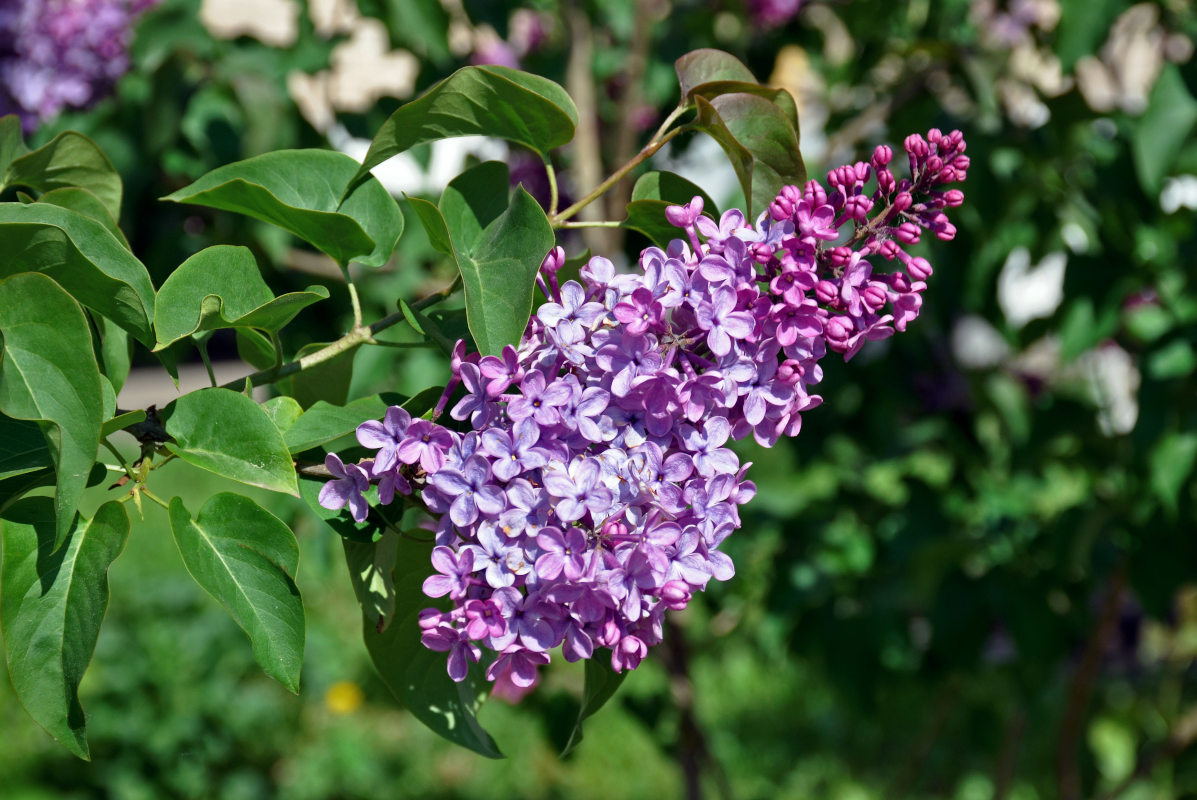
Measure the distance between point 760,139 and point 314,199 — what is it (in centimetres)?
28

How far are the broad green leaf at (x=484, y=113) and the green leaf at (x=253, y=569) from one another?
0.22 m

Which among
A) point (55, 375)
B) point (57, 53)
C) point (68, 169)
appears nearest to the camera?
point (55, 375)

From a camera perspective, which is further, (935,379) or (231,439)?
(935,379)

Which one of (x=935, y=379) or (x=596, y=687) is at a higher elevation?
(x=596, y=687)

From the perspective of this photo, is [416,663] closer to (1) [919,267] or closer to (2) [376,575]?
(2) [376,575]

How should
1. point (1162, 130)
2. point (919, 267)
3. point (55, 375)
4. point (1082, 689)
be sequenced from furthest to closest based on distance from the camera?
point (1082, 689) < point (1162, 130) < point (919, 267) < point (55, 375)

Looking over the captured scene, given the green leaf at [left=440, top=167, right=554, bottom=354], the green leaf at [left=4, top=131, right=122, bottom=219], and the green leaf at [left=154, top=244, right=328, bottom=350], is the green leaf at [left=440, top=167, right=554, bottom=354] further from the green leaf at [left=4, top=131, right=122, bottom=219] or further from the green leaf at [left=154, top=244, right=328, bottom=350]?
the green leaf at [left=4, top=131, right=122, bottom=219]

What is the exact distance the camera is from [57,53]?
1617mm

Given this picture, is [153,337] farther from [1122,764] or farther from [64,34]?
[1122,764]

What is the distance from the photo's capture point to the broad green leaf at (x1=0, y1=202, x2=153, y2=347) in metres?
0.55

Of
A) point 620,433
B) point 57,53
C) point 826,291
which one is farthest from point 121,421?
point 57,53

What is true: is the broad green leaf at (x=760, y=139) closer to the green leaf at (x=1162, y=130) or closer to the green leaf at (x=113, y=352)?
the green leaf at (x=113, y=352)

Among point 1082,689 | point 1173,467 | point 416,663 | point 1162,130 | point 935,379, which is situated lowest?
point 1082,689

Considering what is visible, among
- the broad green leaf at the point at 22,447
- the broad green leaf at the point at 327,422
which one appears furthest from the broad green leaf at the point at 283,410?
the broad green leaf at the point at 22,447
